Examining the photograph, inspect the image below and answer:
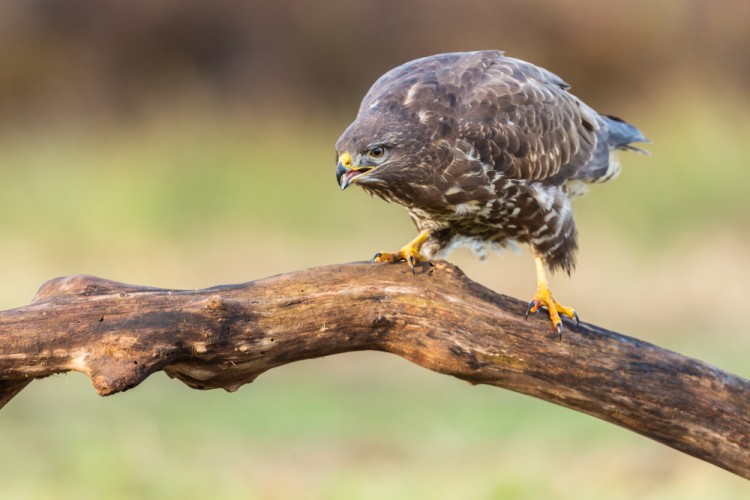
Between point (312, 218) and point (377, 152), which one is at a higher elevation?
point (312, 218)

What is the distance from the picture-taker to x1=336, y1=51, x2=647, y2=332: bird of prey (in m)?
4.06

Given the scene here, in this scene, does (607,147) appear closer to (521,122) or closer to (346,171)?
(521,122)

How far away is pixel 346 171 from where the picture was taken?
3.93 m

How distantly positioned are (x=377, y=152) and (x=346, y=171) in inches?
6.0

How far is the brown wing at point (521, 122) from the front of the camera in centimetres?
433

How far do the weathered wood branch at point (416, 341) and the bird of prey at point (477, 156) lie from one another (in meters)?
0.19

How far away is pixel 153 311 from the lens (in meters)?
3.54

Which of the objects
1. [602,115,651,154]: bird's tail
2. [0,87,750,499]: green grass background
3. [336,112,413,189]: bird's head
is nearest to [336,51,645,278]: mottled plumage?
[336,112,413,189]: bird's head

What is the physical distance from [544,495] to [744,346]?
12.3ft

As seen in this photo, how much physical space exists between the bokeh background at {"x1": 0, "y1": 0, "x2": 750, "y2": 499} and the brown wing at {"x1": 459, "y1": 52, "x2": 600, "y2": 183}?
234 centimetres

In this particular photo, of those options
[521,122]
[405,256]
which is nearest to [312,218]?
[521,122]

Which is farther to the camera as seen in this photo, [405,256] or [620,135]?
[620,135]

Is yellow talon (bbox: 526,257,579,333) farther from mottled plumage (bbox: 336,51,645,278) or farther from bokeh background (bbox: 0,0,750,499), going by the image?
bokeh background (bbox: 0,0,750,499)

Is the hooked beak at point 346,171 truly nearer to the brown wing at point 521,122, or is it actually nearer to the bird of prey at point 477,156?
the bird of prey at point 477,156
